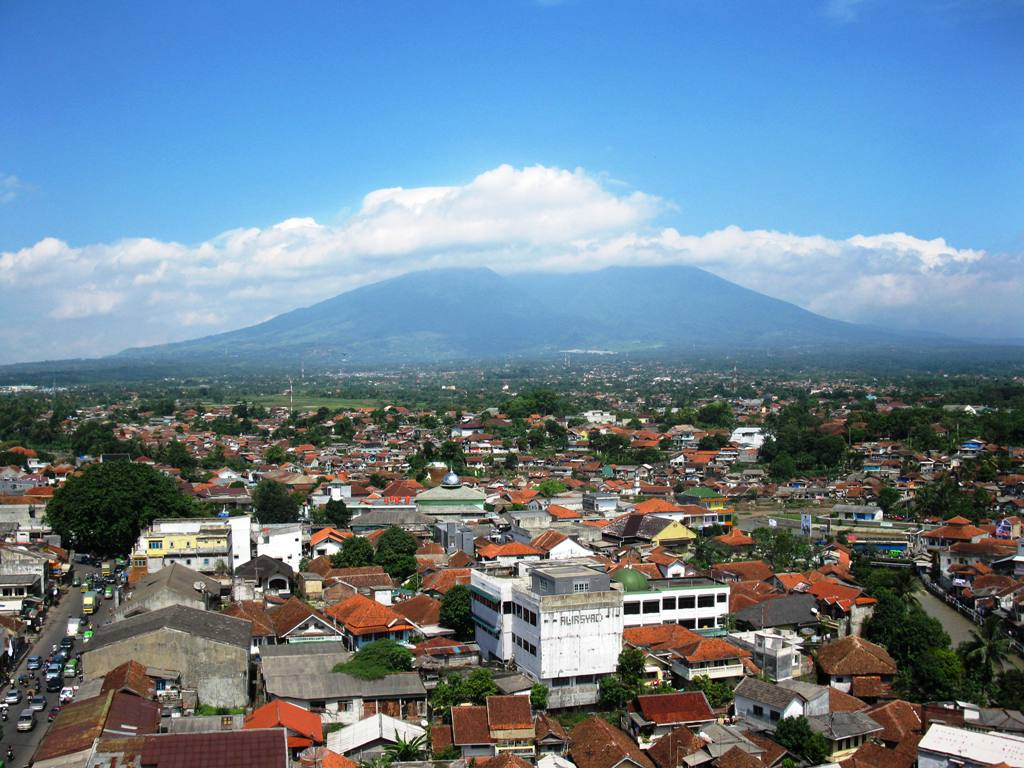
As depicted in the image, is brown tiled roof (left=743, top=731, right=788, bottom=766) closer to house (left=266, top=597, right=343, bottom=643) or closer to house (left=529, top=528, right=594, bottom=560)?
house (left=266, top=597, right=343, bottom=643)

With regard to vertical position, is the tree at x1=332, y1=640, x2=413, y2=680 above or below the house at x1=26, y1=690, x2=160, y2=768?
below

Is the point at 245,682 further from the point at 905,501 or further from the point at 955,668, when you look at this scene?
the point at 905,501

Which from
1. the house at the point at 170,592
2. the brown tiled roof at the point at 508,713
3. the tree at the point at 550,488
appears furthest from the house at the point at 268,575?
the tree at the point at 550,488

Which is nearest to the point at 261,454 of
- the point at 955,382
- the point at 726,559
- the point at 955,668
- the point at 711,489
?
the point at 711,489

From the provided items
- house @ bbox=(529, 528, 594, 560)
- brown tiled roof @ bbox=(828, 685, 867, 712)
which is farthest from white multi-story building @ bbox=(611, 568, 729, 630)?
brown tiled roof @ bbox=(828, 685, 867, 712)

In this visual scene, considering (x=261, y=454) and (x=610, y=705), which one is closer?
(x=610, y=705)

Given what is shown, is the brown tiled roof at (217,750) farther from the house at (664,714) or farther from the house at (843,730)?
the house at (843,730)

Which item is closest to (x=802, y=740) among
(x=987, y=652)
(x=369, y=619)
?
(x=987, y=652)
